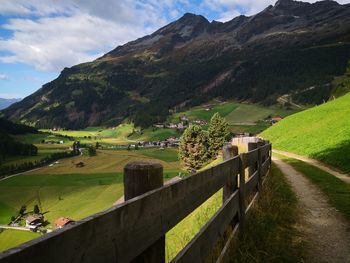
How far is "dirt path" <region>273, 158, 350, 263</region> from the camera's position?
24.1 feet

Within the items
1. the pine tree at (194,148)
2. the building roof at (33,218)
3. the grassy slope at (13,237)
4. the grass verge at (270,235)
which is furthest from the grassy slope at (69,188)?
the grass verge at (270,235)

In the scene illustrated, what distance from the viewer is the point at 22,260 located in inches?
69.8

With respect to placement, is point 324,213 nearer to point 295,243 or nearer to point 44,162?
point 295,243

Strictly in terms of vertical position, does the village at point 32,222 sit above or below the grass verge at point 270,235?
below

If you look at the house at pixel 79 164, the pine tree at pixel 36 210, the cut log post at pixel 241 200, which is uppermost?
the cut log post at pixel 241 200

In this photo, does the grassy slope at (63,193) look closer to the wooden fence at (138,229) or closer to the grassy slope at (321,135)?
the grassy slope at (321,135)

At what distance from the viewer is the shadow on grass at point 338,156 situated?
2300cm

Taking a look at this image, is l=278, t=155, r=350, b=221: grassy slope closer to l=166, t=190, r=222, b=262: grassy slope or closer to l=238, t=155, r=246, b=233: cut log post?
l=166, t=190, r=222, b=262: grassy slope

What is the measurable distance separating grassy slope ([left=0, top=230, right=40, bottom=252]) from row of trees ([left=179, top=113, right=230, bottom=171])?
40.2 metres

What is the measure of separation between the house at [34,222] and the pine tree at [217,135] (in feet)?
163

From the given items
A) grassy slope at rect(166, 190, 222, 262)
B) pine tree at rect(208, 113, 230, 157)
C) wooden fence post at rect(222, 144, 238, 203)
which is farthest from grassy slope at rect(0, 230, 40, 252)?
wooden fence post at rect(222, 144, 238, 203)

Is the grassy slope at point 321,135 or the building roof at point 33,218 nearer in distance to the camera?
the grassy slope at point 321,135

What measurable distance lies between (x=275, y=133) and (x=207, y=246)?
177 feet

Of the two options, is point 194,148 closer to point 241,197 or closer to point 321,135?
point 321,135
